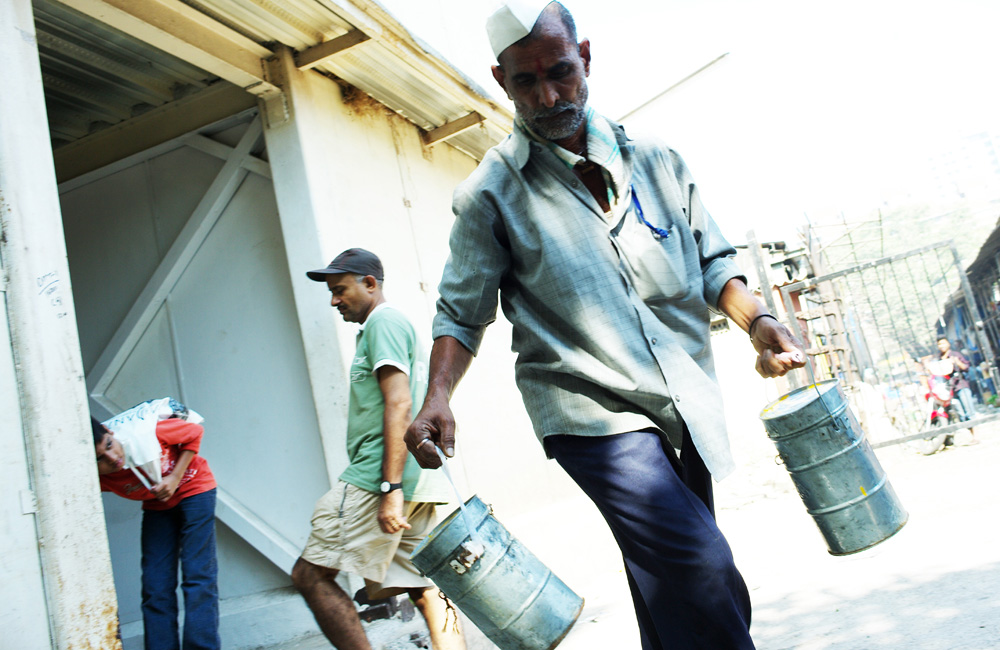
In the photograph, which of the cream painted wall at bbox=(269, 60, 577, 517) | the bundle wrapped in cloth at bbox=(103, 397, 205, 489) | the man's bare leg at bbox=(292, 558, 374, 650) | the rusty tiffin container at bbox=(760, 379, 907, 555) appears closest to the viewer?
the rusty tiffin container at bbox=(760, 379, 907, 555)

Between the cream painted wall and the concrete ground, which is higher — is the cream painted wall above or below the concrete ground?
above

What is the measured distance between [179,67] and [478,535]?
387 centimetres

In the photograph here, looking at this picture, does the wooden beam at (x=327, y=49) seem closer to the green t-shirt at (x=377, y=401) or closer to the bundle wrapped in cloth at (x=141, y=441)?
the green t-shirt at (x=377, y=401)

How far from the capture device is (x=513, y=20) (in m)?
2.02

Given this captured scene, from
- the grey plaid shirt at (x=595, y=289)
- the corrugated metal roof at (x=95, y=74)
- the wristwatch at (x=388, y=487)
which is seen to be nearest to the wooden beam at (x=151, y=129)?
the corrugated metal roof at (x=95, y=74)

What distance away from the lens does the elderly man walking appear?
1.88 m

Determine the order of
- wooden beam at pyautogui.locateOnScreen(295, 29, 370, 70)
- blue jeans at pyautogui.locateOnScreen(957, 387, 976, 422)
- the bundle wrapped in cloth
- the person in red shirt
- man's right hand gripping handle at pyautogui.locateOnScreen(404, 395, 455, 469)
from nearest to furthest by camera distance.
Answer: man's right hand gripping handle at pyautogui.locateOnScreen(404, 395, 455, 469)
the bundle wrapped in cloth
the person in red shirt
wooden beam at pyautogui.locateOnScreen(295, 29, 370, 70)
blue jeans at pyautogui.locateOnScreen(957, 387, 976, 422)

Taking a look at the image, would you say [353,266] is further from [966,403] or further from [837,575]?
[966,403]

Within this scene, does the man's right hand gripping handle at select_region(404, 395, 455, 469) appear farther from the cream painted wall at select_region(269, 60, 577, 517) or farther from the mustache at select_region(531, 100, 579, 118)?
the cream painted wall at select_region(269, 60, 577, 517)

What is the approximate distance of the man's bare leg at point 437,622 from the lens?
10.9ft

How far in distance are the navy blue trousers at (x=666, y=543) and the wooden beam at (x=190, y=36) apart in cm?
316

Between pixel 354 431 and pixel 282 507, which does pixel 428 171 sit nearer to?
pixel 282 507

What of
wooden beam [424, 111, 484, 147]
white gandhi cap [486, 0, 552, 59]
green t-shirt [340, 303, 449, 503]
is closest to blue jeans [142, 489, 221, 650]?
green t-shirt [340, 303, 449, 503]

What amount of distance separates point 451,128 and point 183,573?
382 cm
